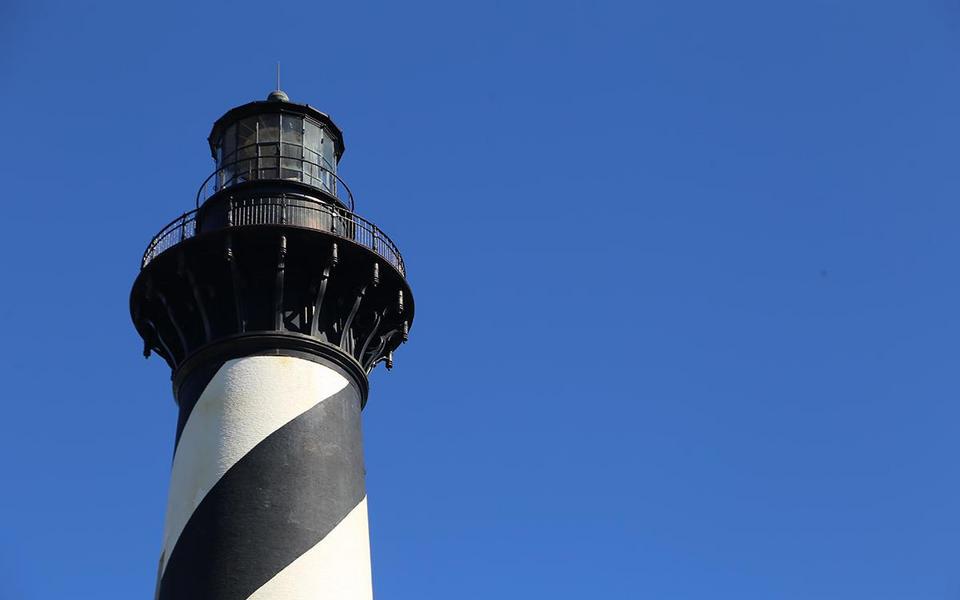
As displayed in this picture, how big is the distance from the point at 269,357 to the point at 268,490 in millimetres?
2158

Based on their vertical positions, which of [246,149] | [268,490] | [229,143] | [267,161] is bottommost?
[268,490]

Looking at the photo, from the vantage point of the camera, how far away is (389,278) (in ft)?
79.6

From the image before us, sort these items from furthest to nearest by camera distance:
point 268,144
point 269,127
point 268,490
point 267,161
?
point 269,127 → point 268,144 → point 267,161 → point 268,490

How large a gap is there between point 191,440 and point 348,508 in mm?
2544

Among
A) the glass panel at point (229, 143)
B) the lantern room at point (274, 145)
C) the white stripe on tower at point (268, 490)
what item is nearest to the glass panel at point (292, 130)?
the lantern room at point (274, 145)

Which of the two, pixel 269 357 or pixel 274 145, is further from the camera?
pixel 274 145

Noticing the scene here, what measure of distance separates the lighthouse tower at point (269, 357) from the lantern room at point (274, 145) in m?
0.02

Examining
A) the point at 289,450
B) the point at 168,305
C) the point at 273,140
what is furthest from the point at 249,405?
the point at 273,140

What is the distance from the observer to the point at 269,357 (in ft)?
75.2

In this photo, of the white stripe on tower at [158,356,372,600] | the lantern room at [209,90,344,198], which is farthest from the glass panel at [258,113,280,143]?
the white stripe on tower at [158,356,372,600]

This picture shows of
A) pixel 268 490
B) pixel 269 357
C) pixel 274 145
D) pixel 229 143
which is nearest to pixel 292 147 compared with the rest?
pixel 274 145

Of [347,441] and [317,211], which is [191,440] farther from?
[317,211]

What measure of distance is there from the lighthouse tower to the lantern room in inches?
1.0

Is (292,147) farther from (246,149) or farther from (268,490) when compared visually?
(268,490)
